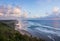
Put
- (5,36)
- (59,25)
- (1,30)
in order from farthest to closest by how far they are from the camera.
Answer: (59,25) → (1,30) → (5,36)

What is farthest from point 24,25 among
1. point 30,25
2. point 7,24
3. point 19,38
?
point 19,38

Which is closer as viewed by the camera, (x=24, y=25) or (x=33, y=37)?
(x=33, y=37)

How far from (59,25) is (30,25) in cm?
91

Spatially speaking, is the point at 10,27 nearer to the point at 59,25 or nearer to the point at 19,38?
the point at 19,38

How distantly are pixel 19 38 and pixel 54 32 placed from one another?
128cm

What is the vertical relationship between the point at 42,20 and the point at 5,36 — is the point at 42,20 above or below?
above

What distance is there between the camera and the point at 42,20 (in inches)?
166

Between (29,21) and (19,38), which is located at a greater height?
(29,21)

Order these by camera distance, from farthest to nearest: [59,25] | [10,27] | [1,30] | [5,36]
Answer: [59,25] < [10,27] < [1,30] < [5,36]

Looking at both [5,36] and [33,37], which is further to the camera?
[33,37]

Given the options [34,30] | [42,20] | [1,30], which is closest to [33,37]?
[34,30]

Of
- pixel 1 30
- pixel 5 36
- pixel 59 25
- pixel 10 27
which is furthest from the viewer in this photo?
pixel 59 25

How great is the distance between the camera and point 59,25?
434cm

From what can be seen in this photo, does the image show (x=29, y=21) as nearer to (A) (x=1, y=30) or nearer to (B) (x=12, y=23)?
(B) (x=12, y=23)
